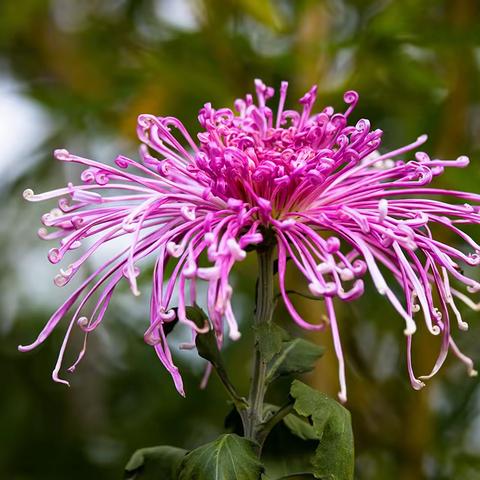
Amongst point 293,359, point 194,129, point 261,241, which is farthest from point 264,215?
point 194,129

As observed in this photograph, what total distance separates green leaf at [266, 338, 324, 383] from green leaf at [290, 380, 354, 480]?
83 millimetres

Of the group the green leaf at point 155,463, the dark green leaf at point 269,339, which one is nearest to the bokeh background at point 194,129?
the green leaf at point 155,463

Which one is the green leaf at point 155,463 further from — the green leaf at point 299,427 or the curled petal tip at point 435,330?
the curled petal tip at point 435,330

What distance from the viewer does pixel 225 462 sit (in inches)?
22.1

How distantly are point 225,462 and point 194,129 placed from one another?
83 cm

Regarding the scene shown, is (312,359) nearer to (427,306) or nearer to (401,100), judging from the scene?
(427,306)

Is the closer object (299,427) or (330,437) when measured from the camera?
(330,437)

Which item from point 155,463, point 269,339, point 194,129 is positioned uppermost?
point 194,129

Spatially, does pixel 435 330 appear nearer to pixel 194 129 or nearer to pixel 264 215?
pixel 264 215

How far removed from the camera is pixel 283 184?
2.04 ft

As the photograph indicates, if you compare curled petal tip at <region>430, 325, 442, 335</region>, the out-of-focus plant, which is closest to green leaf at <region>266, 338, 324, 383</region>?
the out-of-focus plant

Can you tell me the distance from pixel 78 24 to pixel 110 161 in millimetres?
351

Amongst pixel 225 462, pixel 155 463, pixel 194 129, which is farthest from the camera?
pixel 194 129

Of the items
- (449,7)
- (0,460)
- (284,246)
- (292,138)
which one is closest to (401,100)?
(449,7)
